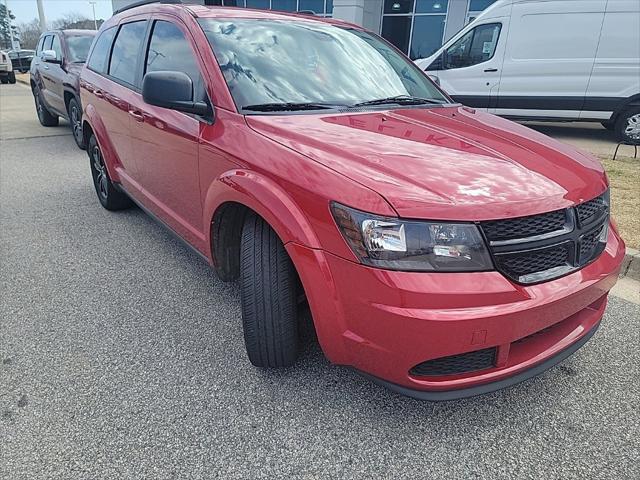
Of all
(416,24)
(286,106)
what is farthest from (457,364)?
(416,24)

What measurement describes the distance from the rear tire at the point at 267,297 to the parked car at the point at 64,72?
5.97 m

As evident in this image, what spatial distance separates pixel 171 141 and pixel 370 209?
5.49 feet

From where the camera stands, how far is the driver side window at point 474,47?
905cm

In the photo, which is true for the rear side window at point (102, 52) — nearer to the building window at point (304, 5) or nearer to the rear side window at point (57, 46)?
the rear side window at point (57, 46)

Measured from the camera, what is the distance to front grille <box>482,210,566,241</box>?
66.5 inches

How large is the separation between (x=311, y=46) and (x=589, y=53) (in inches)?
300

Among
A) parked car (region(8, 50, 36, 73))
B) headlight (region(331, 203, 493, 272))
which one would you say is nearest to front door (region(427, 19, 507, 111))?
headlight (region(331, 203, 493, 272))

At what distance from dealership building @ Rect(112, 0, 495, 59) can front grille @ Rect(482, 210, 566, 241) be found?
47.3 feet

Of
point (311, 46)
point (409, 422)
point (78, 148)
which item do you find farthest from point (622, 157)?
point (78, 148)

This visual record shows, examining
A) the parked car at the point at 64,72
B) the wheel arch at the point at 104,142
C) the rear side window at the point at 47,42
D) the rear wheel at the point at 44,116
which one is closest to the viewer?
the wheel arch at the point at 104,142

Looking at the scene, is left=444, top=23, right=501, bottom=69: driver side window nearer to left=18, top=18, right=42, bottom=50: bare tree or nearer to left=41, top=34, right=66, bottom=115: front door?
left=41, top=34, right=66, bottom=115: front door

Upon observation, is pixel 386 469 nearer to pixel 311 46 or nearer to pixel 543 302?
pixel 543 302

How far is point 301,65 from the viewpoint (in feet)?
8.78

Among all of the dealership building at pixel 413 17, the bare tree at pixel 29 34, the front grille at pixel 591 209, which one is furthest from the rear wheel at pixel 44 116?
the bare tree at pixel 29 34
